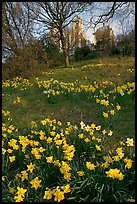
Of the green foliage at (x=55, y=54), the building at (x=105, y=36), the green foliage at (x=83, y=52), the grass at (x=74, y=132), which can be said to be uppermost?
the building at (x=105, y=36)

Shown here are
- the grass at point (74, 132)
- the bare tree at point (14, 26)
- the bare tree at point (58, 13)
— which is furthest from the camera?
the bare tree at point (58, 13)

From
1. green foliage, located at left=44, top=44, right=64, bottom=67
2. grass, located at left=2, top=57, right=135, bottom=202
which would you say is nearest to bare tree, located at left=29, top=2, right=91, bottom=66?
green foliage, located at left=44, top=44, right=64, bottom=67

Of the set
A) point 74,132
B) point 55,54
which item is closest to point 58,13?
point 55,54

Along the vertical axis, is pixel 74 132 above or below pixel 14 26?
below

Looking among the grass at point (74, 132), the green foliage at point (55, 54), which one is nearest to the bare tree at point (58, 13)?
the green foliage at point (55, 54)

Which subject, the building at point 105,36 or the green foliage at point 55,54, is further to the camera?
the building at point 105,36

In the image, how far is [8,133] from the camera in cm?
369

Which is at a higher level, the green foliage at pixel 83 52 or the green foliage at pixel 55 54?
the green foliage at pixel 83 52

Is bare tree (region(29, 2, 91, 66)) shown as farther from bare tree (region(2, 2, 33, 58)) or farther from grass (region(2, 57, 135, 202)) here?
grass (region(2, 57, 135, 202))

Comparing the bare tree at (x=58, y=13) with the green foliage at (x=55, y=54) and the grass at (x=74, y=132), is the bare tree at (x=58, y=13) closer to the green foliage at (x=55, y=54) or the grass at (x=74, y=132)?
the green foliage at (x=55, y=54)

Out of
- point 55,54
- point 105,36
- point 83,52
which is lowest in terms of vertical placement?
point 55,54

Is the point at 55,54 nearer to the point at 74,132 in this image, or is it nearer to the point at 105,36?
the point at 105,36

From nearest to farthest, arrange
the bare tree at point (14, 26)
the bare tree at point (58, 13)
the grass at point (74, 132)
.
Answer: the grass at point (74, 132)
the bare tree at point (14, 26)
the bare tree at point (58, 13)

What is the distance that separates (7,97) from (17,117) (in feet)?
6.91
